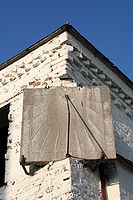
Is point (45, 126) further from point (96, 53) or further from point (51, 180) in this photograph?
point (96, 53)

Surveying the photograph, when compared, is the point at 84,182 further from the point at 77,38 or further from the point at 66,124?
the point at 77,38

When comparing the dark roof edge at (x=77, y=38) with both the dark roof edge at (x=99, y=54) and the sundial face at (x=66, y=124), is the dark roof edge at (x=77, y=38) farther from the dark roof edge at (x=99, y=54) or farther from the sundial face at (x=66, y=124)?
the sundial face at (x=66, y=124)

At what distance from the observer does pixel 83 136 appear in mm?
5645

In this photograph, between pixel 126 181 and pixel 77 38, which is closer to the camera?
pixel 126 181

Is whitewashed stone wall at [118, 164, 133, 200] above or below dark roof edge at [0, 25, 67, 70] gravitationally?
below

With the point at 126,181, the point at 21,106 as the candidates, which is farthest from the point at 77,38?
the point at 126,181

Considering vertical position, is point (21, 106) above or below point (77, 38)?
below

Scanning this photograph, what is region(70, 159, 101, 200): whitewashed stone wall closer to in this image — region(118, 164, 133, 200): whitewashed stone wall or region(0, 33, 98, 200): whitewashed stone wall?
region(0, 33, 98, 200): whitewashed stone wall

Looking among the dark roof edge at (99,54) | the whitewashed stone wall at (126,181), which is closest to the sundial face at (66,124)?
the whitewashed stone wall at (126,181)

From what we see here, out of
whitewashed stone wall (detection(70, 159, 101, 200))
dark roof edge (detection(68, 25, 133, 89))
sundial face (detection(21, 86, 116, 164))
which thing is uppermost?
dark roof edge (detection(68, 25, 133, 89))

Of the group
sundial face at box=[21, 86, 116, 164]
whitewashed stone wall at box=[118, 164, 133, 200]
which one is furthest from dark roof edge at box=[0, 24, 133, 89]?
whitewashed stone wall at box=[118, 164, 133, 200]

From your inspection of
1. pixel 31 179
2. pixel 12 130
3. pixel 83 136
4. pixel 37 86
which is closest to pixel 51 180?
pixel 31 179

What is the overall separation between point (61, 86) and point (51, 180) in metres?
1.70

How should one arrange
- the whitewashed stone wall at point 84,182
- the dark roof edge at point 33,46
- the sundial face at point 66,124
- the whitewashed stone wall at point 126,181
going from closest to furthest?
the whitewashed stone wall at point 84,182 < the sundial face at point 66,124 < the whitewashed stone wall at point 126,181 < the dark roof edge at point 33,46
